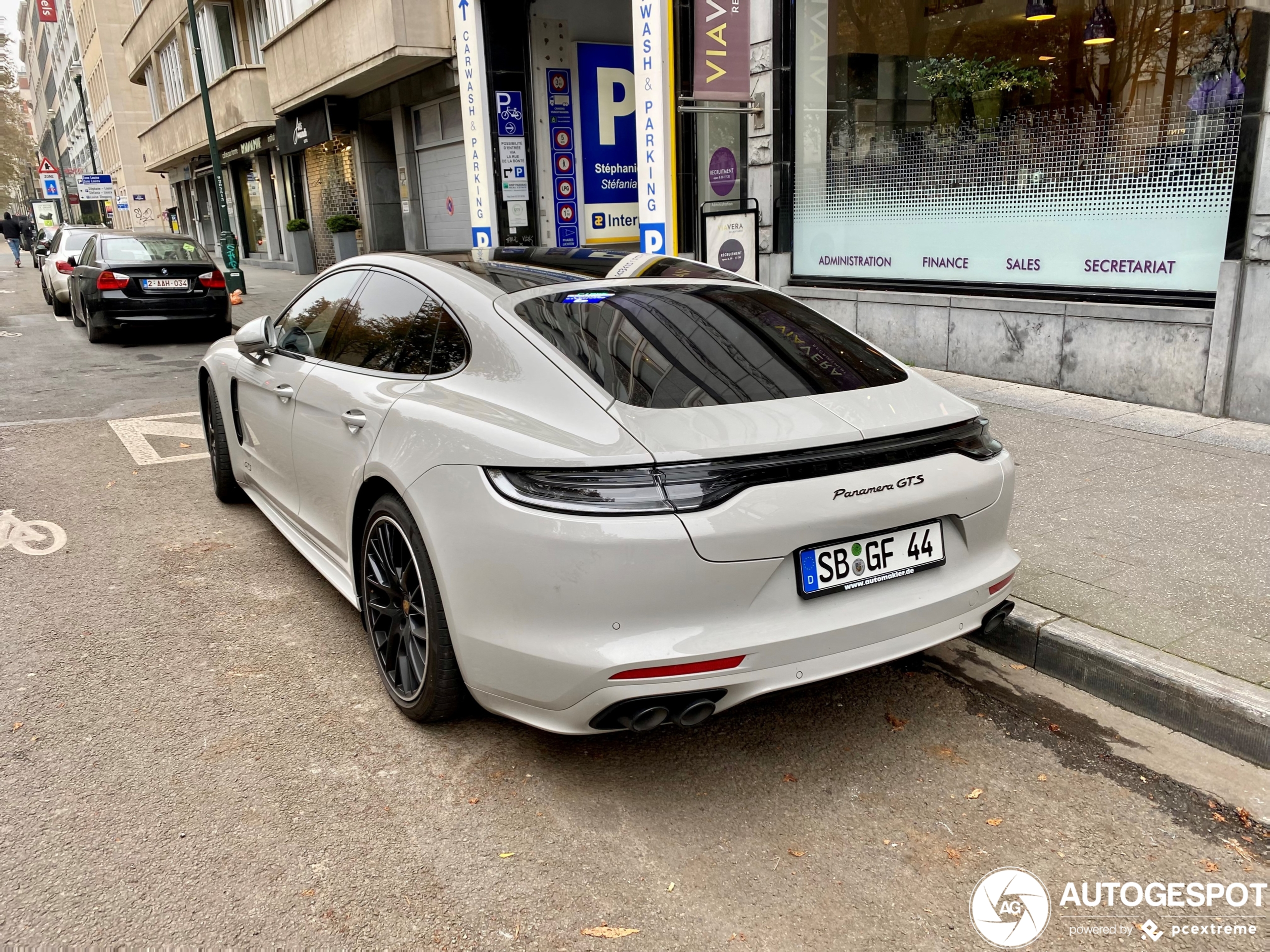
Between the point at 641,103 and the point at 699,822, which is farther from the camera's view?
the point at 641,103

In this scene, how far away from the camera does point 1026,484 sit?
17.7 ft

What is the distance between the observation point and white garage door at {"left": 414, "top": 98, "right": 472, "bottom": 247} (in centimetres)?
1752

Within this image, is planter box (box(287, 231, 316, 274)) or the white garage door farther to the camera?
planter box (box(287, 231, 316, 274))

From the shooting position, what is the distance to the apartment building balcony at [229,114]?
2356cm

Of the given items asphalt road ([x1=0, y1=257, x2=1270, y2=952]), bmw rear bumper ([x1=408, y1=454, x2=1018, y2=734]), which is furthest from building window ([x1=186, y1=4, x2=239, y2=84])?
bmw rear bumper ([x1=408, y1=454, x2=1018, y2=734])

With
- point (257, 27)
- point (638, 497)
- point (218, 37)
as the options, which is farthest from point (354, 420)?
point (218, 37)

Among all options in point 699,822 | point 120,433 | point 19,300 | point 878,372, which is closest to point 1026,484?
point 878,372

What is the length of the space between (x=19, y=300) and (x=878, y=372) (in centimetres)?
2338

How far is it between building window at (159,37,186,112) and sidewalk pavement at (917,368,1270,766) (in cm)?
3278

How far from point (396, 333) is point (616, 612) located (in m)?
1.65

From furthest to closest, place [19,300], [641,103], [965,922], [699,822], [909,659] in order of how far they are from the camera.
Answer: [19,300], [641,103], [909,659], [699,822], [965,922]

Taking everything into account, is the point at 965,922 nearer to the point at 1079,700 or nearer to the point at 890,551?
the point at 890,551

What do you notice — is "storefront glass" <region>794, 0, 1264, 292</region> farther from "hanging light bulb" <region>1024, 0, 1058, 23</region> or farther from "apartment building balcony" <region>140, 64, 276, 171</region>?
"apartment building balcony" <region>140, 64, 276, 171</region>

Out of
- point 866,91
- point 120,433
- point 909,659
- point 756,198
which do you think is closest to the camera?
point 909,659
